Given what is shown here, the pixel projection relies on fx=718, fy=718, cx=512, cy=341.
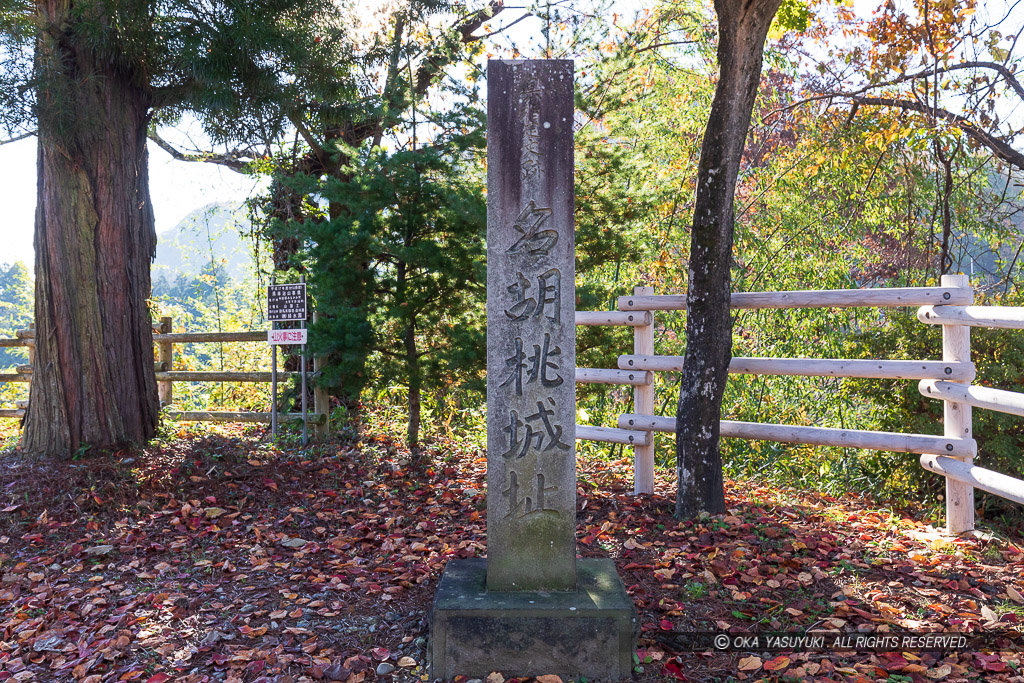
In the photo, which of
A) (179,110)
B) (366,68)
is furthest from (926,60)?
(179,110)

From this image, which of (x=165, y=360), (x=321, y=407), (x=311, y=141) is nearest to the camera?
(x=321, y=407)

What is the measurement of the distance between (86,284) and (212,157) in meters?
4.60

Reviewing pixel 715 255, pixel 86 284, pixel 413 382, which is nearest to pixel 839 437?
pixel 715 255

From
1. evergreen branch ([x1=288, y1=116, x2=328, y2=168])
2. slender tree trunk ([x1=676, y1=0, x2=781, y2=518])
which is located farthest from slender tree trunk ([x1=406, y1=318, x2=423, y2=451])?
slender tree trunk ([x1=676, y1=0, x2=781, y2=518])

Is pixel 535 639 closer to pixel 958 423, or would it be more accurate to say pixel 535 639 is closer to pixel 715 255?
pixel 715 255

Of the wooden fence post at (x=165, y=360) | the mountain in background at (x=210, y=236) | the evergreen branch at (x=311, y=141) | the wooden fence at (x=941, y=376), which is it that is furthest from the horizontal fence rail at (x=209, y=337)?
the wooden fence at (x=941, y=376)

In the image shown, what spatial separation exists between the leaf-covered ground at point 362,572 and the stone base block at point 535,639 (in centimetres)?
18

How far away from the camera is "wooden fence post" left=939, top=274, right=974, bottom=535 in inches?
181

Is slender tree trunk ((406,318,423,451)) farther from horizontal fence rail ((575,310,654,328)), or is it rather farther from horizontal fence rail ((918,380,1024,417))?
horizontal fence rail ((918,380,1024,417))

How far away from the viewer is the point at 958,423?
4621mm

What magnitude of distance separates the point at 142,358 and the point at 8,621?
10.8 ft

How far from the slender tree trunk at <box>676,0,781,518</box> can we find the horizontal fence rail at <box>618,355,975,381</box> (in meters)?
0.45

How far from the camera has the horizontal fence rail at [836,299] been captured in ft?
15.0

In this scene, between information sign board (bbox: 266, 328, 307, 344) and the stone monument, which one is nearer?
the stone monument
